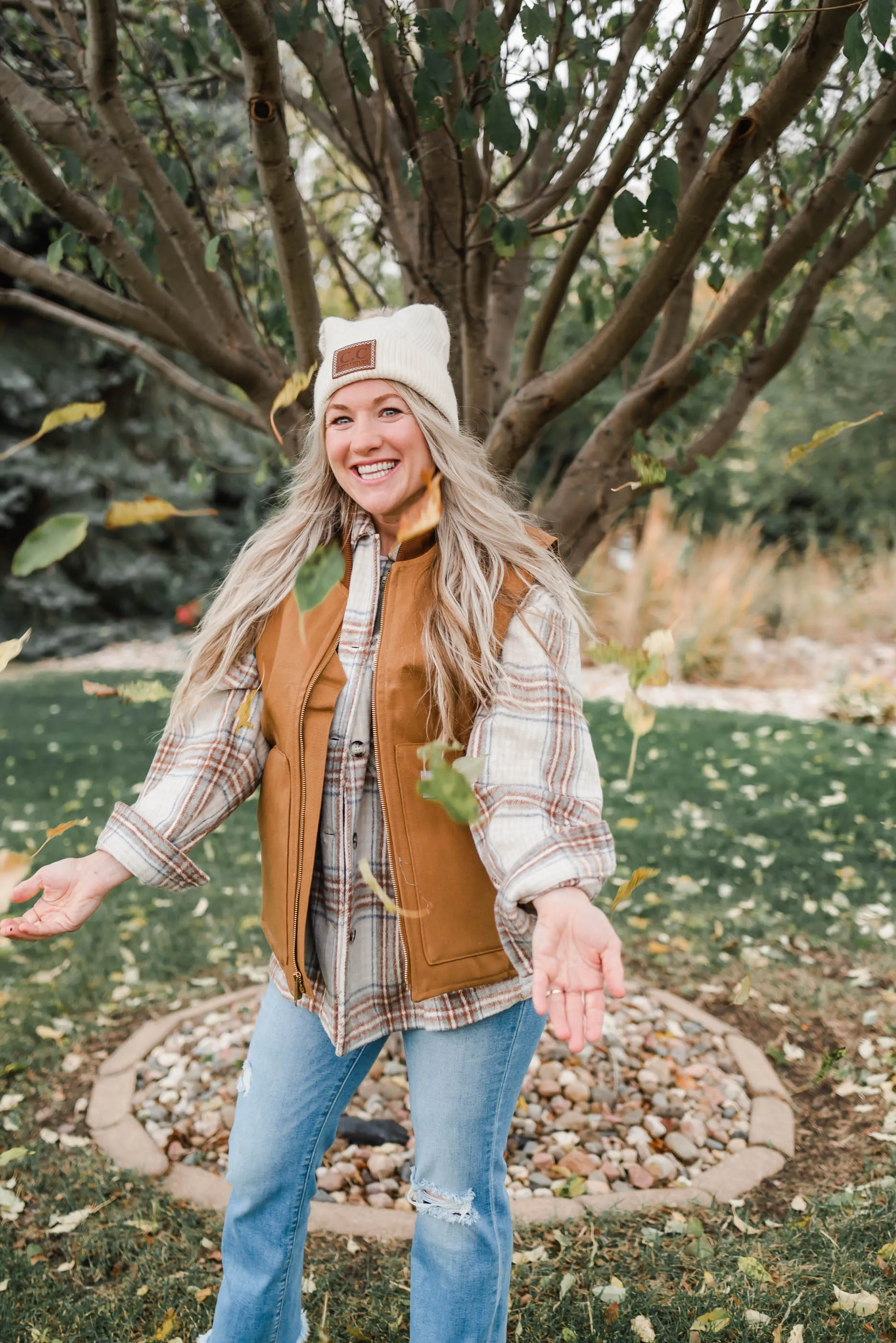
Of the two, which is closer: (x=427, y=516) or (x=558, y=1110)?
(x=427, y=516)

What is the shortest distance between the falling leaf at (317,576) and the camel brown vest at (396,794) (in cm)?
52

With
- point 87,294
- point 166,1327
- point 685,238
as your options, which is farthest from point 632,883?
point 87,294

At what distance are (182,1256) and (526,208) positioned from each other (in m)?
2.58

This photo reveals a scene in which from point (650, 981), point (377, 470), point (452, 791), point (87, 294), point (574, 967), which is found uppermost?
point (87, 294)

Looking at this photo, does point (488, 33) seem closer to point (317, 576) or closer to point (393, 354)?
point (393, 354)

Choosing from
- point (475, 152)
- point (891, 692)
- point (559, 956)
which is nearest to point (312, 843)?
point (559, 956)

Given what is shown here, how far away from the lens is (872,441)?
11742 mm

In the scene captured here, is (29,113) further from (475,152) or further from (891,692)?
(891,692)

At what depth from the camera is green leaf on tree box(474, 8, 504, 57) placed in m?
1.58

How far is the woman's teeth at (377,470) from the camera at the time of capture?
1631 millimetres

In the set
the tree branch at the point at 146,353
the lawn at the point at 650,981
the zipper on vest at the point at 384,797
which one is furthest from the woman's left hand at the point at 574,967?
the tree branch at the point at 146,353

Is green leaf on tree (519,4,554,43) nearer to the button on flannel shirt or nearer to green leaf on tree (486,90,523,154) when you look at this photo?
green leaf on tree (486,90,523,154)

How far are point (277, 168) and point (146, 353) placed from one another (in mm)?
958

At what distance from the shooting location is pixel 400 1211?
2318 millimetres
